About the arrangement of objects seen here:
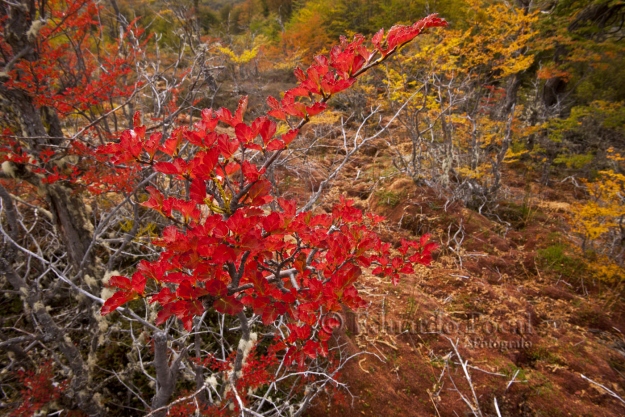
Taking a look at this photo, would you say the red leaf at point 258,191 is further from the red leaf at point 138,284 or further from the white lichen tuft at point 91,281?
the white lichen tuft at point 91,281

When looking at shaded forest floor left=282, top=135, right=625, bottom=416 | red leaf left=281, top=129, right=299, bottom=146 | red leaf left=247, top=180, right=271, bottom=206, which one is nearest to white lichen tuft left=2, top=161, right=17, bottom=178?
red leaf left=247, top=180, right=271, bottom=206

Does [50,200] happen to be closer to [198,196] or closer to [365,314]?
[198,196]

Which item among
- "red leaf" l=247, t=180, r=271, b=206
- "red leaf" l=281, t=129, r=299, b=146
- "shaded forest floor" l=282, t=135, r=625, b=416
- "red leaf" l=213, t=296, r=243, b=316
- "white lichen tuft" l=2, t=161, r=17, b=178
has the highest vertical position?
"white lichen tuft" l=2, t=161, r=17, b=178

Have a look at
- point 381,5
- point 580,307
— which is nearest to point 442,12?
point 381,5

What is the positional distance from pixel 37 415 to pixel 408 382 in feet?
10.1

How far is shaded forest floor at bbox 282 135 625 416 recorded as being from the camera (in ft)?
8.48

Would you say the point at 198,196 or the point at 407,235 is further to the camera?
the point at 407,235

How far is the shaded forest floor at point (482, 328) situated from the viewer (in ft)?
8.48

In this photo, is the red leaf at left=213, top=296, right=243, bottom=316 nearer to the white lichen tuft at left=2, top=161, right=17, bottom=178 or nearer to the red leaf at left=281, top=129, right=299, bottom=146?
the red leaf at left=281, top=129, right=299, bottom=146

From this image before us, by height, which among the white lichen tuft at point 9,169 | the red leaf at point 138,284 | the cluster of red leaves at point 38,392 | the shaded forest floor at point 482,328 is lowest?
the shaded forest floor at point 482,328

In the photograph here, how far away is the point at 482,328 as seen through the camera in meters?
3.32

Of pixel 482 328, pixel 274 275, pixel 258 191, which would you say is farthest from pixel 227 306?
pixel 482 328

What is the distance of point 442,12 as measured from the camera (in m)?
12.0

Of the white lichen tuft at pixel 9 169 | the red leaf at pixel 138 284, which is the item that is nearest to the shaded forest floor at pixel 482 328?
the red leaf at pixel 138 284
